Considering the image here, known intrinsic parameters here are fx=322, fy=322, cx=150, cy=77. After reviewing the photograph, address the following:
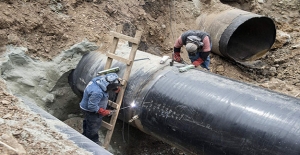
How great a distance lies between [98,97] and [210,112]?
1.69 metres

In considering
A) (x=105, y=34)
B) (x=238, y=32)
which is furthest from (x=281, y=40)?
(x=105, y=34)

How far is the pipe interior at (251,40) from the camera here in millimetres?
8328

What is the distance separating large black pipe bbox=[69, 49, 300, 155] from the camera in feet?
11.7

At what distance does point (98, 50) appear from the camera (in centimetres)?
609

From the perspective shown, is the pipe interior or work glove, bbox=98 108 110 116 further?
the pipe interior

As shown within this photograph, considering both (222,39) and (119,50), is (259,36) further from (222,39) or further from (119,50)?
A: (119,50)

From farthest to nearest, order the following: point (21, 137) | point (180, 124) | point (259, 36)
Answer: point (259, 36)
point (180, 124)
point (21, 137)

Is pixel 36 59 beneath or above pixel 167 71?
beneath

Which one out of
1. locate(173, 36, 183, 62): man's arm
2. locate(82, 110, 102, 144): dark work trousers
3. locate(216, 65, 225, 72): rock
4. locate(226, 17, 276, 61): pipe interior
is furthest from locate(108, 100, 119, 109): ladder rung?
locate(226, 17, 276, 61): pipe interior

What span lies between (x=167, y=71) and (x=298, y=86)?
13.4 ft

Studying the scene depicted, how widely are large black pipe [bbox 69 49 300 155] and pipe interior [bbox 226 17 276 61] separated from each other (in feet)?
12.9

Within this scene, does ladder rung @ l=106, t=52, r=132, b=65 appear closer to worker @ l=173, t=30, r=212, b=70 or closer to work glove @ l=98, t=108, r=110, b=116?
work glove @ l=98, t=108, r=110, b=116

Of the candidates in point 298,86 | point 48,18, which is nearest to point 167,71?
point 48,18

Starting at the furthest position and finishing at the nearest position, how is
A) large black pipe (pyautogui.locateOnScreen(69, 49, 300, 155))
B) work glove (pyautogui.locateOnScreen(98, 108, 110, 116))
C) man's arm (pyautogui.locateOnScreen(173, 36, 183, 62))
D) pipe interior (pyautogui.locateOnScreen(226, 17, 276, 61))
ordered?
1. pipe interior (pyautogui.locateOnScreen(226, 17, 276, 61))
2. man's arm (pyautogui.locateOnScreen(173, 36, 183, 62))
3. work glove (pyautogui.locateOnScreen(98, 108, 110, 116))
4. large black pipe (pyautogui.locateOnScreen(69, 49, 300, 155))
